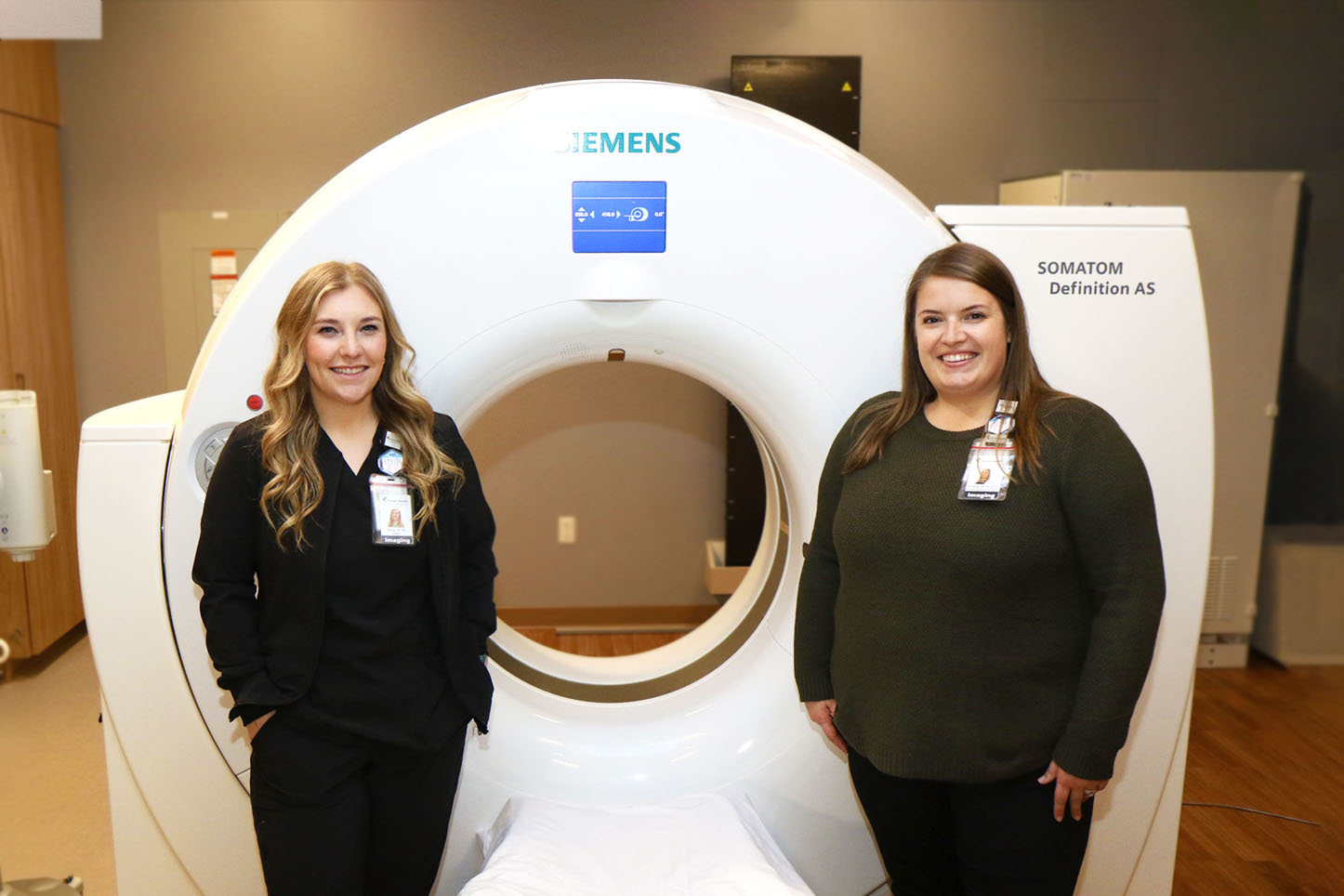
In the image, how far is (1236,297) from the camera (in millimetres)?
3336

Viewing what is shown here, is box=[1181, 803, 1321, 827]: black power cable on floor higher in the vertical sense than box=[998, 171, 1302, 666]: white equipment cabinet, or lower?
lower

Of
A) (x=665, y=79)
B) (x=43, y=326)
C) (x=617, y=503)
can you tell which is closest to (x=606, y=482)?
(x=617, y=503)

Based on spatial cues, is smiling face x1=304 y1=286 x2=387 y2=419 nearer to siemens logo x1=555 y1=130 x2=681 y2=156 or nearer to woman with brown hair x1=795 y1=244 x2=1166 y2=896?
siemens logo x1=555 y1=130 x2=681 y2=156

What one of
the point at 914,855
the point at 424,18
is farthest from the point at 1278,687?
the point at 424,18

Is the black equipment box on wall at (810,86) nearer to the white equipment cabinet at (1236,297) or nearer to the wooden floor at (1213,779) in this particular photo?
the white equipment cabinet at (1236,297)

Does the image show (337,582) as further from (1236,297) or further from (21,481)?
(1236,297)

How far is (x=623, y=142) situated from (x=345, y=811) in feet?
3.28

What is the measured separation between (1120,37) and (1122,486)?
302cm

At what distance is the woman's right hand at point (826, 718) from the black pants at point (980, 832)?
0.05 metres

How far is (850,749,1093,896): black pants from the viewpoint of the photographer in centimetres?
136

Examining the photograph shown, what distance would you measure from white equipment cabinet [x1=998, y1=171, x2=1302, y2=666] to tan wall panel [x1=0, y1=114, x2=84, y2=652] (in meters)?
3.26

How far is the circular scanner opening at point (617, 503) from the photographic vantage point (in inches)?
148

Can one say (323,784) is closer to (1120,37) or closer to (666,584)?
(666,584)

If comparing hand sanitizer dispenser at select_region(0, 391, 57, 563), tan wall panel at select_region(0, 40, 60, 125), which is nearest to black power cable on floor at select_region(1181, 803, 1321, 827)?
hand sanitizer dispenser at select_region(0, 391, 57, 563)
